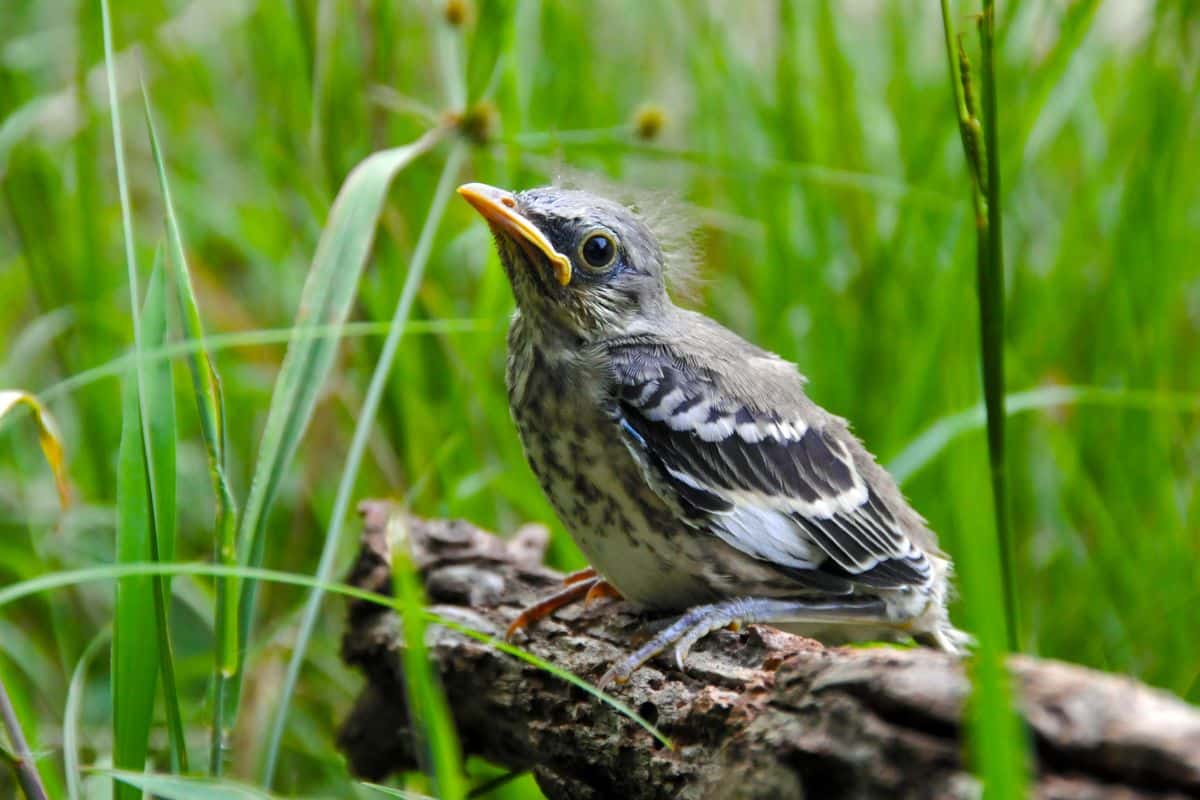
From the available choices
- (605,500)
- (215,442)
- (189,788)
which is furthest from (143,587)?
(605,500)

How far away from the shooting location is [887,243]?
12.4 feet

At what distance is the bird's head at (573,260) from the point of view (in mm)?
2518

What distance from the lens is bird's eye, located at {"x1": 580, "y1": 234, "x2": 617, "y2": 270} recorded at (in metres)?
2.57

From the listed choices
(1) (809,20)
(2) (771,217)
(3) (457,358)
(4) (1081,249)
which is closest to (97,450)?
(3) (457,358)

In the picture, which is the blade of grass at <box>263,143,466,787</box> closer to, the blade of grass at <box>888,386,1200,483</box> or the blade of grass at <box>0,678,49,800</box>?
the blade of grass at <box>0,678,49,800</box>

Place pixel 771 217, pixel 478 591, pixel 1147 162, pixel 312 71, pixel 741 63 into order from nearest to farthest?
pixel 478 591, pixel 312 71, pixel 1147 162, pixel 771 217, pixel 741 63

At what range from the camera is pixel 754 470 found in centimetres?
249

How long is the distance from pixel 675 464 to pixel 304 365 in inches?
29.4

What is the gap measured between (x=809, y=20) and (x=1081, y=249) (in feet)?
4.47

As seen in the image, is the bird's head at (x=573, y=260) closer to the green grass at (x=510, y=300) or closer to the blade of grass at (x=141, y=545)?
the green grass at (x=510, y=300)

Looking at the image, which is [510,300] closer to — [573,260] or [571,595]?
[573,260]

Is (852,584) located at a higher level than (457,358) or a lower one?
lower

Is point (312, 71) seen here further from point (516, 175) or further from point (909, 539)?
point (909, 539)

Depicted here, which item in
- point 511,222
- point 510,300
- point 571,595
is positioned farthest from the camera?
point 510,300
